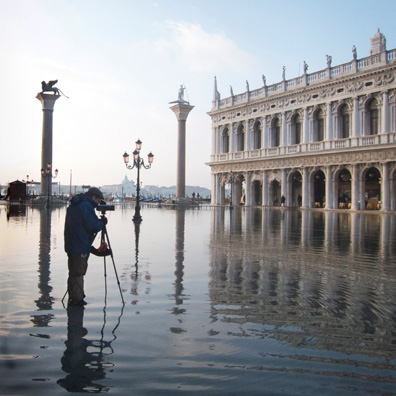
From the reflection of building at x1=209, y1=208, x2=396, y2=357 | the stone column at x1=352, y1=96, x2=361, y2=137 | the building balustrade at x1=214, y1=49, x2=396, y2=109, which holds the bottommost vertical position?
the reflection of building at x1=209, y1=208, x2=396, y2=357

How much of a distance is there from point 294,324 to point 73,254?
2.55 metres

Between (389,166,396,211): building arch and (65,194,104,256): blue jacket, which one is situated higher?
(389,166,396,211): building arch

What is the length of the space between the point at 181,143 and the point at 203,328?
49394 millimetres

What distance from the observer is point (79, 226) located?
574 centimetres

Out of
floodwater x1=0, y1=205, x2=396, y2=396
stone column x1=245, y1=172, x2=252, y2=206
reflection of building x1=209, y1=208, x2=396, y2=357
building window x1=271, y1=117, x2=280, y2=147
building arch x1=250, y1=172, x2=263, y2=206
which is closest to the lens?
floodwater x1=0, y1=205, x2=396, y2=396

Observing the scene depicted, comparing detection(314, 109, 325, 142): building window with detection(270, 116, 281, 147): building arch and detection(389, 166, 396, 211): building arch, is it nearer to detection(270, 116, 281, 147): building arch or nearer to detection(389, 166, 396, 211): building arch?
detection(270, 116, 281, 147): building arch

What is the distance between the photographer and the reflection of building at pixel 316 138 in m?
37.2

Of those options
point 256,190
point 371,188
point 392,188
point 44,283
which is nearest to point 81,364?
point 44,283

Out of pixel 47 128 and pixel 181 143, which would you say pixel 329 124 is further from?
pixel 47 128

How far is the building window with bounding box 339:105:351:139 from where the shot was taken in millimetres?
40656

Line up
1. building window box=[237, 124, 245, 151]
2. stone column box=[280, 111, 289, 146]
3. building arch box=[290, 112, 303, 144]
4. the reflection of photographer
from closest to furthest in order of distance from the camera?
the reflection of photographer → building arch box=[290, 112, 303, 144] → stone column box=[280, 111, 289, 146] → building window box=[237, 124, 245, 151]

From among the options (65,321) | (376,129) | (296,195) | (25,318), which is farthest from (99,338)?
(296,195)

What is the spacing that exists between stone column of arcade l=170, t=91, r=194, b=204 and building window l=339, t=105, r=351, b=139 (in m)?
18.2

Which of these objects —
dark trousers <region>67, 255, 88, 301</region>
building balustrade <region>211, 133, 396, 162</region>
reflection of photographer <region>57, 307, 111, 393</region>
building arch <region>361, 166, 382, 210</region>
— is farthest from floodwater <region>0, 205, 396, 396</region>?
building arch <region>361, 166, 382, 210</region>
